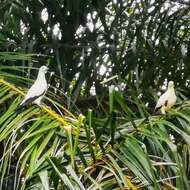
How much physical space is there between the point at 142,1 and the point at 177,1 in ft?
0.61

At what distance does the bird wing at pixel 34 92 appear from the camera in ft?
4.72

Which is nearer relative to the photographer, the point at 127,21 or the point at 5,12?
the point at 5,12

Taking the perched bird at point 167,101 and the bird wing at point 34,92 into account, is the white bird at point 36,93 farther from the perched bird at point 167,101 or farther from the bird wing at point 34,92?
the perched bird at point 167,101

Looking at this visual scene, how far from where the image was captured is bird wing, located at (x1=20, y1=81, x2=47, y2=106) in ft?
4.72

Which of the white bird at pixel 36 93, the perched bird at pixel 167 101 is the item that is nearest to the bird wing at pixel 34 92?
the white bird at pixel 36 93

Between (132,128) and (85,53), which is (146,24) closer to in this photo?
Result: (85,53)

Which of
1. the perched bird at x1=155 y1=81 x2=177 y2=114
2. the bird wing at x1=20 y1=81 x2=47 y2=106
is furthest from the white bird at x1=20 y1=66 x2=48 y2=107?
the perched bird at x1=155 y1=81 x2=177 y2=114

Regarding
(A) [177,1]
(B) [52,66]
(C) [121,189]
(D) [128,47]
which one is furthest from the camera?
(A) [177,1]

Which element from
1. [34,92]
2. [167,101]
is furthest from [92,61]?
[34,92]

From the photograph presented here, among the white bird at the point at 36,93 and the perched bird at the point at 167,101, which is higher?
the white bird at the point at 36,93

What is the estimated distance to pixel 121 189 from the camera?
105cm

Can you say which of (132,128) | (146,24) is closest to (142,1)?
(146,24)

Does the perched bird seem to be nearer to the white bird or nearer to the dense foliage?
Answer: the dense foliage

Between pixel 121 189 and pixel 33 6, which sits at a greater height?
pixel 33 6
